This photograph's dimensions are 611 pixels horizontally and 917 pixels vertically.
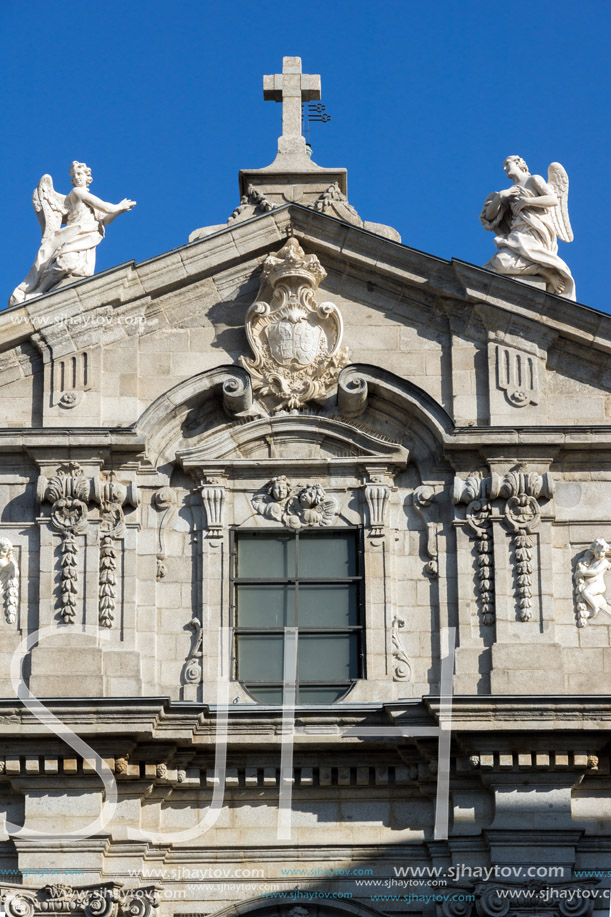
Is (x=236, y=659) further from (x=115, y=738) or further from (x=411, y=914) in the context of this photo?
(x=411, y=914)

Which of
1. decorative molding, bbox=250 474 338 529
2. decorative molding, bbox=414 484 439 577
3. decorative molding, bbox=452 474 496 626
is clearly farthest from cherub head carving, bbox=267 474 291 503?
decorative molding, bbox=452 474 496 626

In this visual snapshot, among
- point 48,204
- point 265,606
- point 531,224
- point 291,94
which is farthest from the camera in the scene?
point 291,94

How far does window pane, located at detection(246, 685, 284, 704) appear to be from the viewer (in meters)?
20.9

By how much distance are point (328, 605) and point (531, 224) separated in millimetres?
4479

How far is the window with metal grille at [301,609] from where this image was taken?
69.1 feet

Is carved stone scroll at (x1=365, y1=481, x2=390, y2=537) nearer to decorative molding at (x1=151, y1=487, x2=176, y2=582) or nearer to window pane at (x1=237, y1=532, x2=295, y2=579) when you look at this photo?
window pane at (x1=237, y1=532, x2=295, y2=579)

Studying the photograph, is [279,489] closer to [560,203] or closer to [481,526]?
[481,526]

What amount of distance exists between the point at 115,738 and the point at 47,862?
127 centimetres

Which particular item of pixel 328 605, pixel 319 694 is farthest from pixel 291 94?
pixel 319 694

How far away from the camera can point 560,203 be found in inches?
896

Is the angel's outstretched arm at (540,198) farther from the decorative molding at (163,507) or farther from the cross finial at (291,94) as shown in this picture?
the decorative molding at (163,507)

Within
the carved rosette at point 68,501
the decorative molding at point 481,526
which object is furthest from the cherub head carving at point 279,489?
the carved rosette at point 68,501

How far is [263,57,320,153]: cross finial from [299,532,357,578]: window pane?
4.55 m

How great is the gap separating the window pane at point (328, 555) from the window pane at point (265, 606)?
28 centimetres
